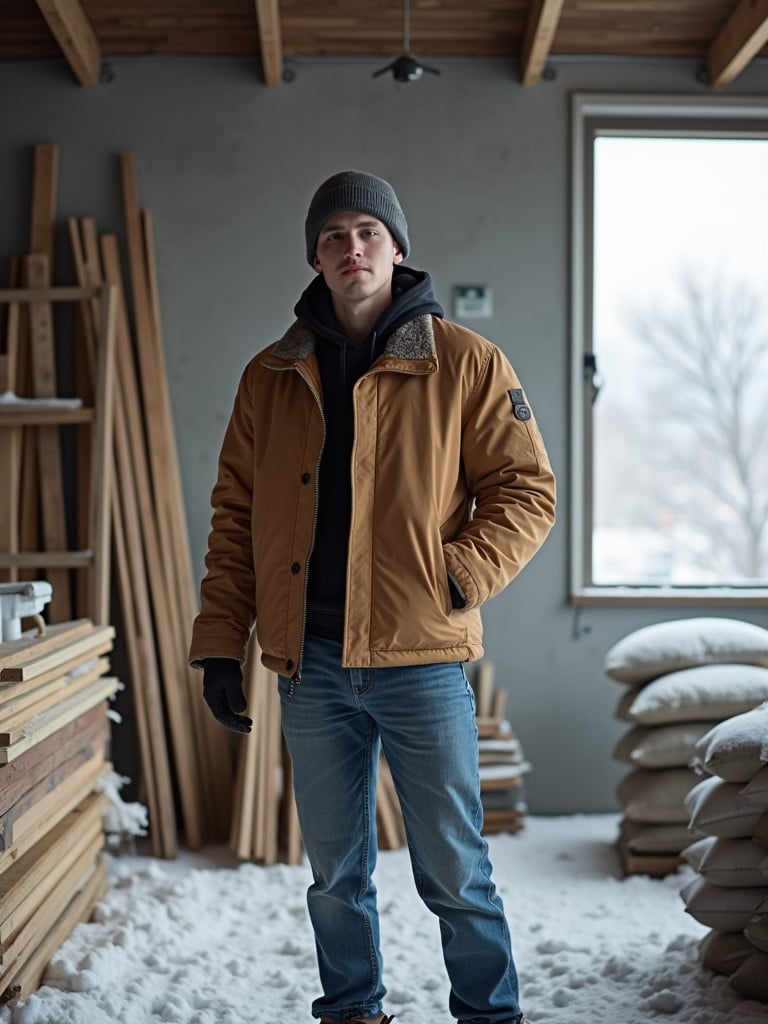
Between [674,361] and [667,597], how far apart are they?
0.96 meters

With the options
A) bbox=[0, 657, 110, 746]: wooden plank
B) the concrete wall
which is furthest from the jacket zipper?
the concrete wall

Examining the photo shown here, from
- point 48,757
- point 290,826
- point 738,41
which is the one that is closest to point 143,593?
point 290,826

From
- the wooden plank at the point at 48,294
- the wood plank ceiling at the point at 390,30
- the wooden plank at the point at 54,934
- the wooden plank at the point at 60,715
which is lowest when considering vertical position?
the wooden plank at the point at 54,934

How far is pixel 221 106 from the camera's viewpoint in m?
4.21

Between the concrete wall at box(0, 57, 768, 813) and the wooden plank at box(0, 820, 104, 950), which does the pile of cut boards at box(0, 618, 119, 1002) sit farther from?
the concrete wall at box(0, 57, 768, 813)

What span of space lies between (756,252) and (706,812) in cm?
255

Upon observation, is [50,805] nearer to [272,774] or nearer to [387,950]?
[387,950]

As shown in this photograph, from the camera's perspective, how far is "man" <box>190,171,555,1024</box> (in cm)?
209

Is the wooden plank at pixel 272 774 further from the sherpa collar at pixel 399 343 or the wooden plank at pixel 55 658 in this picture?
the sherpa collar at pixel 399 343

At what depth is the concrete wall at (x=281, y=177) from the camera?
165 inches

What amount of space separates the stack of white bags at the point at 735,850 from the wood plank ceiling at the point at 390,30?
253 centimetres

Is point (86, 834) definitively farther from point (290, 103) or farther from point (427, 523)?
point (290, 103)

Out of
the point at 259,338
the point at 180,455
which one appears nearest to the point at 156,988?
the point at 180,455

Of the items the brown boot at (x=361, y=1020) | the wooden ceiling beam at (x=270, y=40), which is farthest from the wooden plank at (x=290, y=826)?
the wooden ceiling beam at (x=270, y=40)
